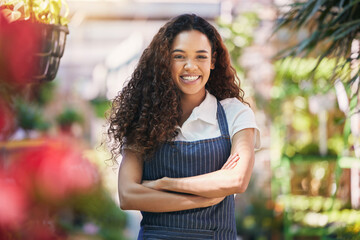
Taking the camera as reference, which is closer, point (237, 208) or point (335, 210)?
point (335, 210)

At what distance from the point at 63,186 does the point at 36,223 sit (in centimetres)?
45

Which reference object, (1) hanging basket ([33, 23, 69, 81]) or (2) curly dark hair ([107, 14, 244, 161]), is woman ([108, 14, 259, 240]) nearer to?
(2) curly dark hair ([107, 14, 244, 161])

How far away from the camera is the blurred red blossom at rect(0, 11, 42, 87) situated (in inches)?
59.1

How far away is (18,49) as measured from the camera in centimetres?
151

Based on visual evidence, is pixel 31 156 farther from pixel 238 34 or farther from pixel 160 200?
pixel 238 34

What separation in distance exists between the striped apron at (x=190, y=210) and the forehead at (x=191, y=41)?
1.02 ft

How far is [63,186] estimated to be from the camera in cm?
243

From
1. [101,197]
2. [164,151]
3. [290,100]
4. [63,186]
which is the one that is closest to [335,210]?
[290,100]

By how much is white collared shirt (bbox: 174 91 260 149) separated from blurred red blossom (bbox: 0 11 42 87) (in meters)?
0.55

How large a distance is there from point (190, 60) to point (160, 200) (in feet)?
1.59

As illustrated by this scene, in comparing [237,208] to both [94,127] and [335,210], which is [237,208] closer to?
[335,210]

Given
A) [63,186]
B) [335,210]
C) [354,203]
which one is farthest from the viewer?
[354,203]

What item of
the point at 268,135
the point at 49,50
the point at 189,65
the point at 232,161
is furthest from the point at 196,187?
the point at 268,135

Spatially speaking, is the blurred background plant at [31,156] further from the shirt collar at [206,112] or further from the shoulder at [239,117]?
the shoulder at [239,117]
